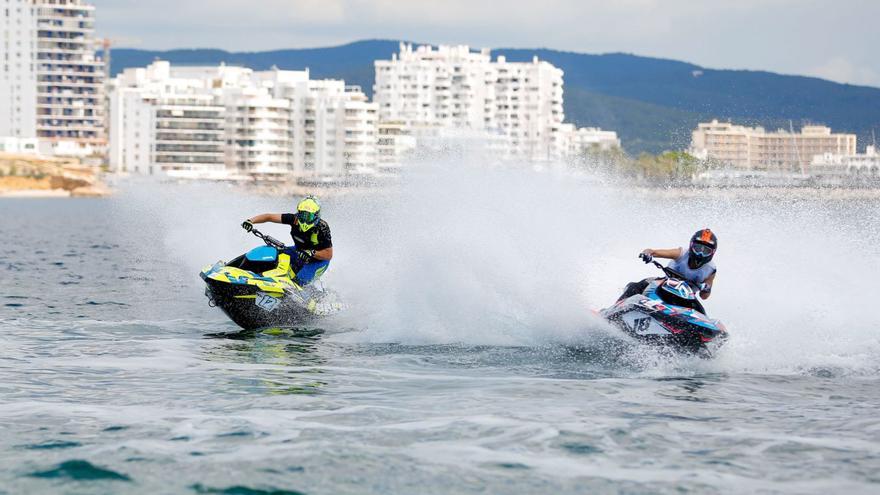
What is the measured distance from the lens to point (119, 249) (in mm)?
48094

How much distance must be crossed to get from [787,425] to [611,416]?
1634 mm

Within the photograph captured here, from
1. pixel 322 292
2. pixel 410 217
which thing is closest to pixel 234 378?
pixel 322 292

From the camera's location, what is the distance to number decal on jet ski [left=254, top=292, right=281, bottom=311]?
18953mm

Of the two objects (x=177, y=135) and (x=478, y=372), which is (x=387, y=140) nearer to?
(x=177, y=135)

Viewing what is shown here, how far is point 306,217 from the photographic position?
19.7 meters

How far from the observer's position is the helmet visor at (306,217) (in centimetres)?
1967

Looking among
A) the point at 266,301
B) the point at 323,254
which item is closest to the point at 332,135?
the point at 323,254

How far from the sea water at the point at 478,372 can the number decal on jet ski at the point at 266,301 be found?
72 centimetres

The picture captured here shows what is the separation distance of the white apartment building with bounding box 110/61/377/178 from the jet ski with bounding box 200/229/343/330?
160085 mm

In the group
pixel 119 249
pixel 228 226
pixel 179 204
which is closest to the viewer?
pixel 228 226

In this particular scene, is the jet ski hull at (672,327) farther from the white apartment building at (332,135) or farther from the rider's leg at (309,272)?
the white apartment building at (332,135)

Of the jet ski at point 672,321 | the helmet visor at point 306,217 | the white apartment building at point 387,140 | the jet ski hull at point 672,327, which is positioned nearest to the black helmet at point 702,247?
the jet ski at point 672,321

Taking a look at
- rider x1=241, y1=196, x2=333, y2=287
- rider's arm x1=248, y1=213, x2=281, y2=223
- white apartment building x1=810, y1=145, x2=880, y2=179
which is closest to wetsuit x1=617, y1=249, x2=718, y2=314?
rider x1=241, y1=196, x2=333, y2=287

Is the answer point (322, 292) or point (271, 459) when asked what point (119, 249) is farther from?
point (271, 459)
